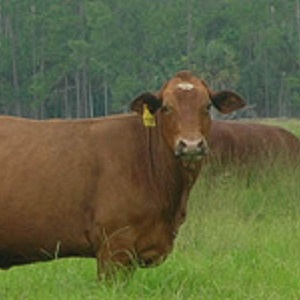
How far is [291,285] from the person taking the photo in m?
5.99

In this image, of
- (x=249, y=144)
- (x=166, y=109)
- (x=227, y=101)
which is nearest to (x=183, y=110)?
(x=166, y=109)

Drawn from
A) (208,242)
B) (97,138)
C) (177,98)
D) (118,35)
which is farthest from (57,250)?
(118,35)

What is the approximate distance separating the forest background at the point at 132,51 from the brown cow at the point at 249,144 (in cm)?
4614

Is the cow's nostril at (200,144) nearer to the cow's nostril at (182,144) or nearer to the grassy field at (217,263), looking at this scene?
the cow's nostril at (182,144)

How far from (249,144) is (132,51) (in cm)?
5449

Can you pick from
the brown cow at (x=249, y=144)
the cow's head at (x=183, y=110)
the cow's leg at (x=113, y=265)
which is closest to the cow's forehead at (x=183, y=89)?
the cow's head at (x=183, y=110)

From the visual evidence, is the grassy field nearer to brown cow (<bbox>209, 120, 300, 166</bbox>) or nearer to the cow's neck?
the cow's neck

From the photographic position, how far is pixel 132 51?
66625mm

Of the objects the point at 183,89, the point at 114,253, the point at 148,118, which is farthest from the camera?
the point at 148,118

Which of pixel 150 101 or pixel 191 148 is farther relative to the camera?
pixel 150 101

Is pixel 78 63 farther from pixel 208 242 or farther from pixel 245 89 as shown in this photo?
pixel 208 242

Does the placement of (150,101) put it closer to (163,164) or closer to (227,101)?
(163,164)

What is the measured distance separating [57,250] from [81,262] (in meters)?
1.30

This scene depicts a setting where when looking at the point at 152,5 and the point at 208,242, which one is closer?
the point at 208,242
